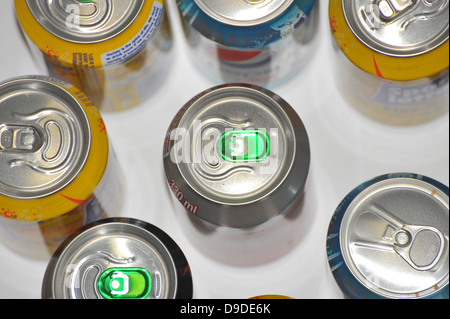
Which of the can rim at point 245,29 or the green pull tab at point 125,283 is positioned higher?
the can rim at point 245,29

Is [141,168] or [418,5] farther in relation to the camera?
[141,168]

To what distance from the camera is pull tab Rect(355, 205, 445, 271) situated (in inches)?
39.1

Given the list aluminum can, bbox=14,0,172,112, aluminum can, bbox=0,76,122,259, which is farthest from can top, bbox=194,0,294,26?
aluminum can, bbox=0,76,122,259

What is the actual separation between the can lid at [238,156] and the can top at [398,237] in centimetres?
12

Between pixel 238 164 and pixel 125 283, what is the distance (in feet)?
0.86

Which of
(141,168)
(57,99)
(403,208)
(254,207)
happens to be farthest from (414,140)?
(57,99)

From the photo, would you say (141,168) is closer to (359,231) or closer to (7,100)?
(7,100)

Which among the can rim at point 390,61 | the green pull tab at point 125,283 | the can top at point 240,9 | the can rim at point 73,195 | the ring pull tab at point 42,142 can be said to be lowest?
the green pull tab at point 125,283

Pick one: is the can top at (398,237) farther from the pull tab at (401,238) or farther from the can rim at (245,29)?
the can rim at (245,29)

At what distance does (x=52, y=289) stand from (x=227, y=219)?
0.99 ft

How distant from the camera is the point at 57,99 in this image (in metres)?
1.08

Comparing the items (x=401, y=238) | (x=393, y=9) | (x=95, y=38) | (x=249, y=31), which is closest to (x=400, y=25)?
(x=393, y=9)

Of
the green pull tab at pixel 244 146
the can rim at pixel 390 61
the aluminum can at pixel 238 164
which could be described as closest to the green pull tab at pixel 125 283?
the aluminum can at pixel 238 164

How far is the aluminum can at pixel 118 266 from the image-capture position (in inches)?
39.4
